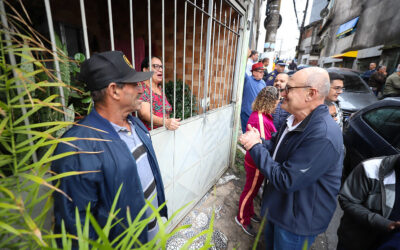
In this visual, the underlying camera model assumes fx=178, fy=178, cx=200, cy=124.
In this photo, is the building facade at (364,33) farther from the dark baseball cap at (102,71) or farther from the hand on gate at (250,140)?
the dark baseball cap at (102,71)

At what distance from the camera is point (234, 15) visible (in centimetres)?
295

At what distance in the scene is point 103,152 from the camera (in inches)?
37.5

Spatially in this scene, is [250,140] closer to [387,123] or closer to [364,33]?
[387,123]

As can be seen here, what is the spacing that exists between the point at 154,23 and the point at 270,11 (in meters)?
4.15

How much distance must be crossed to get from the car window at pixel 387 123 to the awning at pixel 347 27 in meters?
16.5

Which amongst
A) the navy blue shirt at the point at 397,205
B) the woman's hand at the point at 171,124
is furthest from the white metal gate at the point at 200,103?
the navy blue shirt at the point at 397,205

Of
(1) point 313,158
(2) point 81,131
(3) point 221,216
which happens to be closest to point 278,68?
(3) point 221,216

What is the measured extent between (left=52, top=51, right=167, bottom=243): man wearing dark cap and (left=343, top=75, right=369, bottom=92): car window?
7395 mm

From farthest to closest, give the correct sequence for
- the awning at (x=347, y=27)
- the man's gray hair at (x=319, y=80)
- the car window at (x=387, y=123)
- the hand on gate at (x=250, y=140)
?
the awning at (x=347, y=27) → the car window at (x=387, y=123) → the hand on gate at (x=250, y=140) → the man's gray hair at (x=319, y=80)

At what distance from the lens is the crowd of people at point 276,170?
0.93 m

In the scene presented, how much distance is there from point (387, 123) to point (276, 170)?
2.49 meters

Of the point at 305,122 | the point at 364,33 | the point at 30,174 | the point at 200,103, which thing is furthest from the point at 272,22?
the point at 364,33

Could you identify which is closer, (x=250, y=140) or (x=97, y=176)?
(x=97, y=176)

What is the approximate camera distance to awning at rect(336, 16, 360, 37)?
14.0 m
